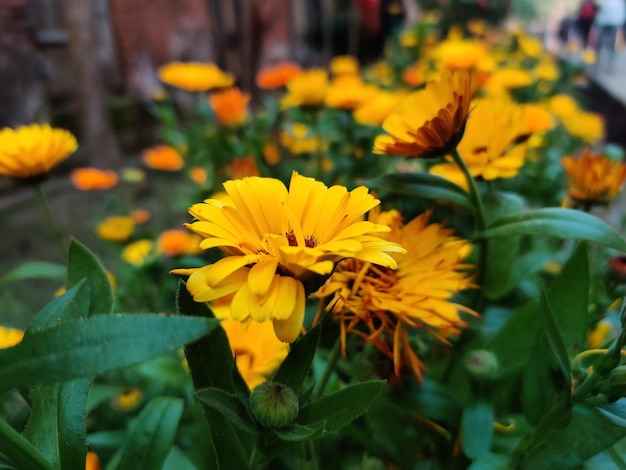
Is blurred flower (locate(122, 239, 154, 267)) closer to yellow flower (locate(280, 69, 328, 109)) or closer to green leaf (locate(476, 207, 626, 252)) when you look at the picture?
yellow flower (locate(280, 69, 328, 109))

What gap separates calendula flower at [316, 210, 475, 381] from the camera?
0.39 m

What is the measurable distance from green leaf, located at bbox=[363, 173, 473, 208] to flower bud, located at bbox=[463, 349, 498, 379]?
0.13 meters

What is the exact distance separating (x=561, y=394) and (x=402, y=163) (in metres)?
0.51

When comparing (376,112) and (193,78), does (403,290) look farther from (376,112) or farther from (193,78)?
(193,78)

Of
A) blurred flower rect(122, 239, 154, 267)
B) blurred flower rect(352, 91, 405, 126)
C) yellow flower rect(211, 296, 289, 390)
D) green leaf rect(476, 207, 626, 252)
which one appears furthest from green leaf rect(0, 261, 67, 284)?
green leaf rect(476, 207, 626, 252)

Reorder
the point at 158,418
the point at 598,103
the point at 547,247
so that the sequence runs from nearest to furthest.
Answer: the point at 158,418 < the point at 547,247 < the point at 598,103

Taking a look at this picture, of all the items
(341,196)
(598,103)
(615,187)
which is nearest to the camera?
(341,196)

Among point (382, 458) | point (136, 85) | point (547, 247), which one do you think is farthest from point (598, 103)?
point (382, 458)

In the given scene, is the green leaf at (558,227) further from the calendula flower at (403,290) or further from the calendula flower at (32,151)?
the calendula flower at (32,151)

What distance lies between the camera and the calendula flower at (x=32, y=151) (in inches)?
23.2

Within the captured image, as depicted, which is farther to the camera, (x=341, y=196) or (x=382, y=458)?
(x=382, y=458)

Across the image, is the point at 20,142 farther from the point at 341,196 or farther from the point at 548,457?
the point at 548,457

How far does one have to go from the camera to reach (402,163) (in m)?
0.86

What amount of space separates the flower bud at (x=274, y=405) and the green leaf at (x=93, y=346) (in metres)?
0.08
